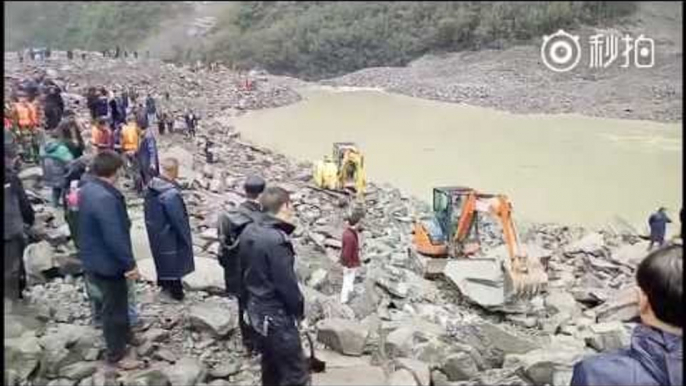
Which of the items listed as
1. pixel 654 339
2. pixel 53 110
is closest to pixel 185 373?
pixel 654 339

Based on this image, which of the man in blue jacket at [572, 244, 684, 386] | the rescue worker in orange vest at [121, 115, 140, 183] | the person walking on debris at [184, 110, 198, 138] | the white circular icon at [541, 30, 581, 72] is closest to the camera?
the man in blue jacket at [572, 244, 684, 386]

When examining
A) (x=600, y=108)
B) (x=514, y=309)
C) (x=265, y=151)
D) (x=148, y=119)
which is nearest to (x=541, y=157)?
(x=265, y=151)

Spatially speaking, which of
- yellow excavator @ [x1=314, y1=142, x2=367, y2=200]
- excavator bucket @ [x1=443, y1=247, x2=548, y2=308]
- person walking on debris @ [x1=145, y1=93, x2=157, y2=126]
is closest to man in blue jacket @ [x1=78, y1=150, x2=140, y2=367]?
A: excavator bucket @ [x1=443, y1=247, x2=548, y2=308]

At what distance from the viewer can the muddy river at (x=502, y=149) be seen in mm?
10617

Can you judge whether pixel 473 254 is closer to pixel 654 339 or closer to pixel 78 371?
pixel 78 371

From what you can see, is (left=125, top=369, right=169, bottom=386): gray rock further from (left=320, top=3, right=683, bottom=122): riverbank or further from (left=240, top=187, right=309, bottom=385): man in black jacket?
(left=320, top=3, right=683, bottom=122): riverbank

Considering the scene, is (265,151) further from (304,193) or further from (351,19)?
(351,19)

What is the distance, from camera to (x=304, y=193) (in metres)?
8.54

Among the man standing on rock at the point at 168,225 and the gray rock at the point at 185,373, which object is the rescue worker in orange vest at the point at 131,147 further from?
the gray rock at the point at 185,373

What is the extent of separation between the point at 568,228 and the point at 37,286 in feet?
21.6

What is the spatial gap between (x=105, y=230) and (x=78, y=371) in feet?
1.89

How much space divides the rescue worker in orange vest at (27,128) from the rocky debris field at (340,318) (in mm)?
711

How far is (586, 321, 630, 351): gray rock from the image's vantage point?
3779 mm

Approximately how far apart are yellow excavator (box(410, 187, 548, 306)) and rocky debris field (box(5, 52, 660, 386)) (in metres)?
0.10
